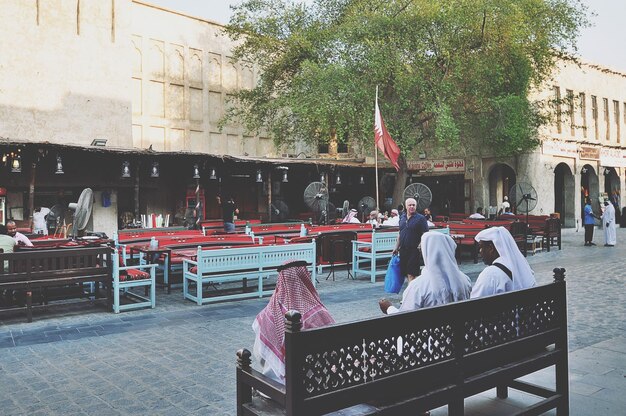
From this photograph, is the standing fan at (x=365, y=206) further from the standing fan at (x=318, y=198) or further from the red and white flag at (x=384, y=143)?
the red and white flag at (x=384, y=143)

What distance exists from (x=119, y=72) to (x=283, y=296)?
22.8 meters

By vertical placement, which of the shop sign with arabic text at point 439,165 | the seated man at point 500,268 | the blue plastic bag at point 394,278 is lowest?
the blue plastic bag at point 394,278

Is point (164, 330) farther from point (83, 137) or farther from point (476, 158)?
point (476, 158)

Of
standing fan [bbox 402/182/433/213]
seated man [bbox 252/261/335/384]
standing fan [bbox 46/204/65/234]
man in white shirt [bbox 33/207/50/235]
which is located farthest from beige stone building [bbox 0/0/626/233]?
seated man [bbox 252/261/335/384]

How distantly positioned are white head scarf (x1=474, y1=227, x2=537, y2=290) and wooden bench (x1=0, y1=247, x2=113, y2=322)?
638 centimetres

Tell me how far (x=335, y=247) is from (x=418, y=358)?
32.4 ft

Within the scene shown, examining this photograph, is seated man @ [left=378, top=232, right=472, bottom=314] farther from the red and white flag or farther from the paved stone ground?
the red and white flag

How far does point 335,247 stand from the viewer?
519 inches

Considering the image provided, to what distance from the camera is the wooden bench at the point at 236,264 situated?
934 cm

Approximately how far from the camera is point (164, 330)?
7.54m

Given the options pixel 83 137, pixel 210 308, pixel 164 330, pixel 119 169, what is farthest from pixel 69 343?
pixel 83 137

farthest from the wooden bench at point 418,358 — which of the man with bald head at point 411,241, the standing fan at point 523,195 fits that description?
the standing fan at point 523,195

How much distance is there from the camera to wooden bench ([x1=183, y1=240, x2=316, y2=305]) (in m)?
9.34

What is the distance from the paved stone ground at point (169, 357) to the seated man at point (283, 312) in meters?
1.11
